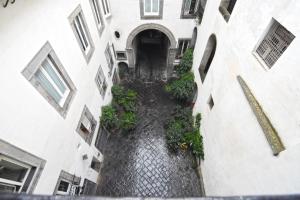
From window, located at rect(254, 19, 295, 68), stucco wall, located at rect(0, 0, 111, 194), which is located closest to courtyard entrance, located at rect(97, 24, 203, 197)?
stucco wall, located at rect(0, 0, 111, 194)

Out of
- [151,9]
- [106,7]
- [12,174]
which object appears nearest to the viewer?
[12,174]

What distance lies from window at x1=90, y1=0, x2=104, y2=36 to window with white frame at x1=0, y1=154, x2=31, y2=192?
7442mm

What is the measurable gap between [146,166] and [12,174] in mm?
6933

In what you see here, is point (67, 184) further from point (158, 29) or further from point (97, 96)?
point (158, 29)

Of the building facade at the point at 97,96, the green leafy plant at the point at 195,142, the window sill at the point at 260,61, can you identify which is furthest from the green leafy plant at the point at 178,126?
the window sill at the point at 260,61

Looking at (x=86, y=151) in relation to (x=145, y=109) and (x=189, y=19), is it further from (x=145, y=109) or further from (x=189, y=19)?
(x=189, y=19)

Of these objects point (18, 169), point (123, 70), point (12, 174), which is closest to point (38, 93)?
point (18, 169)

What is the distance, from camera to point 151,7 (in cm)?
1113

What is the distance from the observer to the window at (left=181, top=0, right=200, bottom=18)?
11.0 m

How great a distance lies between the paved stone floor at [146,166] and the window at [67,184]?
2719 millimetres

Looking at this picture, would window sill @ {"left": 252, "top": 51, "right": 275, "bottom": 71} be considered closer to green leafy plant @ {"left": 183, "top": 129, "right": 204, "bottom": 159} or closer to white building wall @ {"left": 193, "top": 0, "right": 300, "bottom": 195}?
white building wall @ {"left": 193, "top": 0, "right": 300, "bottom": 195}

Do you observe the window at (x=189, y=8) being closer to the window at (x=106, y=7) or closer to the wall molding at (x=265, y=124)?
the window at (x=106, y=7)

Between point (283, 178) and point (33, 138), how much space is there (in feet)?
20.3

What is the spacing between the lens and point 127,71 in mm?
15227
